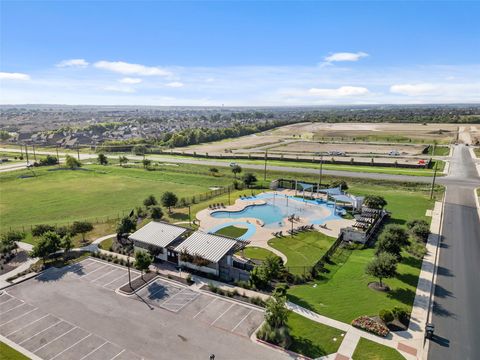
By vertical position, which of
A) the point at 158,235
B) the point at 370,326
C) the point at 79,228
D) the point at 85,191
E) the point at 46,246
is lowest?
the point at 85,191

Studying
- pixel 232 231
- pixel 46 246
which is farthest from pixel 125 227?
pixel 232 231

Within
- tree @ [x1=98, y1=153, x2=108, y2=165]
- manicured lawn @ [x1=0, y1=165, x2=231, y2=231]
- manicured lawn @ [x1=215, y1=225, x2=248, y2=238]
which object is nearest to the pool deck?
manicured lawn @ [x1=215, y1=225, x2=248, y2=238]

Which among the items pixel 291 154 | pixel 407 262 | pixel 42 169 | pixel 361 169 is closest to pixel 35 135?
pixel 42 169

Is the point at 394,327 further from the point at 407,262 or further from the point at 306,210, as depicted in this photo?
the point at 306,210

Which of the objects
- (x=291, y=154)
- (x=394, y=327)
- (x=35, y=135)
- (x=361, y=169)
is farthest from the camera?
(x=35, y=135)

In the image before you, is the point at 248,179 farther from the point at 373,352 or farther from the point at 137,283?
the point at 373,352

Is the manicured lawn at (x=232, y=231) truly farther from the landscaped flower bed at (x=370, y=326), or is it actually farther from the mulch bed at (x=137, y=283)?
the landscaped flower bed at (x=370, y=326)
